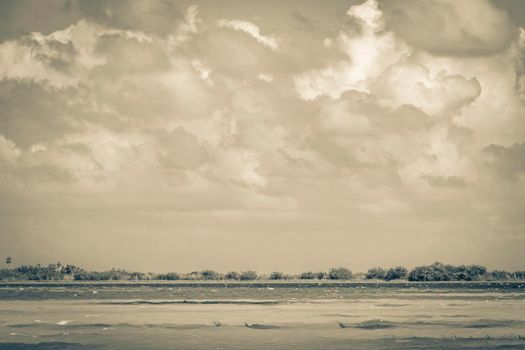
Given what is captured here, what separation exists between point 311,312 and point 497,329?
3034 centimetres

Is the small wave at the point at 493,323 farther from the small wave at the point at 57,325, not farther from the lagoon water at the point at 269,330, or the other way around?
the small wave at the point at 57,325

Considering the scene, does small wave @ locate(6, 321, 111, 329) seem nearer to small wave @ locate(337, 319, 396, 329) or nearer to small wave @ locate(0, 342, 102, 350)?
small wave @ locate(0, 342, 102, 350)

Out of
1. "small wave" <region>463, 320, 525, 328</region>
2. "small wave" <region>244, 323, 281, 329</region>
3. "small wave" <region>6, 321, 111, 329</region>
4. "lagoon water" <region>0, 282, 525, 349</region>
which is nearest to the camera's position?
"lagoon water" <region>0, 282, 525, 349</region>

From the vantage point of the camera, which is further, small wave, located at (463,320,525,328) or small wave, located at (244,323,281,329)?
small wave, located at (244,323,281,329)

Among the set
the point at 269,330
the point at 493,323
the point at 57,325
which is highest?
the point at 57,325

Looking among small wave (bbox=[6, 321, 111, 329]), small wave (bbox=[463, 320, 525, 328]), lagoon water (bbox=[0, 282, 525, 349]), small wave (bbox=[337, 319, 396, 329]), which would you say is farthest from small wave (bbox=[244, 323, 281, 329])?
small wave (bbox=[463, 320, 525, 328])

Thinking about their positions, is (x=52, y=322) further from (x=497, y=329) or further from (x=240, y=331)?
(x=497, y=329)

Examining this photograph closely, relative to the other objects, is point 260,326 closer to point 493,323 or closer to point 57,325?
point 57,325

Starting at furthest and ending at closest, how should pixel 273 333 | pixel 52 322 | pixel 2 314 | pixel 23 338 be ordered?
1. pixel 2 314
2. pixel 52 322
3. pixel 273 333
4. pixel 23 338

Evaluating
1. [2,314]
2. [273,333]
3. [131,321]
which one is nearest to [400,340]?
[273,333]

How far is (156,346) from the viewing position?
53.6 metres

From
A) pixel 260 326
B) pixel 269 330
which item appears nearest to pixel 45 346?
pixel 269 330

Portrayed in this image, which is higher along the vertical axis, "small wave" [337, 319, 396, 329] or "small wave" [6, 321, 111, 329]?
"small wave" [6, 321, 111, 329]

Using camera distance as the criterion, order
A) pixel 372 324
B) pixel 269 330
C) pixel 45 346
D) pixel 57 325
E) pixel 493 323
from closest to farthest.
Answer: pixel 45 346 < pixel 269 330 < pixel 372 324 < pixel 493 323 < pixel 57 325
